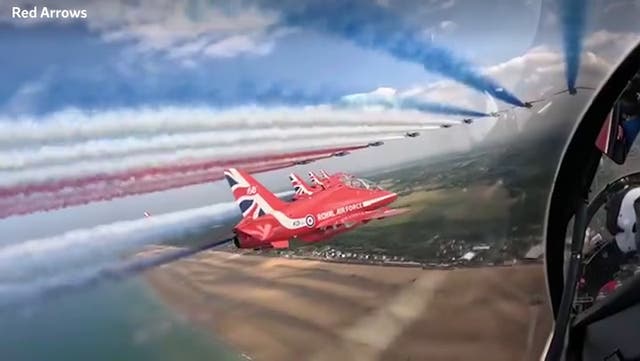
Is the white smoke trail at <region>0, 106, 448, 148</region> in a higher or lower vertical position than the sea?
higher

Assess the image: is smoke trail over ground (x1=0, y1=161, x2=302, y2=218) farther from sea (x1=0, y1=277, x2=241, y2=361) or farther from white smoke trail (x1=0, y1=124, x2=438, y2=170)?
sea (x1=0, y1=277, x2=241, y2=361)

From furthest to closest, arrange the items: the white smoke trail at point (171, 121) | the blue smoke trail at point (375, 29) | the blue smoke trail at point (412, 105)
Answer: the blue smoke trail at point (412, 105)
the blue smoke trail at point (375, 29)
the white smoke trail at point (171, 121)

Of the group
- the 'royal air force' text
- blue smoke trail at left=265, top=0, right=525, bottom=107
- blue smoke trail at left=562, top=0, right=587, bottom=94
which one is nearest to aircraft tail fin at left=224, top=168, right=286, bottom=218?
the 'royal air force' text

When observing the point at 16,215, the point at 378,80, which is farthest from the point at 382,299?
the point at 16,215

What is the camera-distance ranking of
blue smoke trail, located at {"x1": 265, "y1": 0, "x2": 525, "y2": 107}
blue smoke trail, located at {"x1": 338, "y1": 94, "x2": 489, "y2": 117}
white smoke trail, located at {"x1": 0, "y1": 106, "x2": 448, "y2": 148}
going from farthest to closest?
blue smoke trail, located at {"x1": 338, "y1": 94, "x2": 489, "y2": 117} < blue smoke trail, located at {"x1": 265, "y1": 0, "x2": 525, "y2": 107} < white smoke trail, located at {"x1": 0, "y1": 106, "x2": 448, "y2": 148}

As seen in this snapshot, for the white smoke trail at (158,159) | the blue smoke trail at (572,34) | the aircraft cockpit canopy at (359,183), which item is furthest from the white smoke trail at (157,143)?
the blue smoke trail at (572,34)

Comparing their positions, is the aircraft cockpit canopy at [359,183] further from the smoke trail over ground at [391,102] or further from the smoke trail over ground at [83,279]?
the smoke trail over ground at [83,279]
